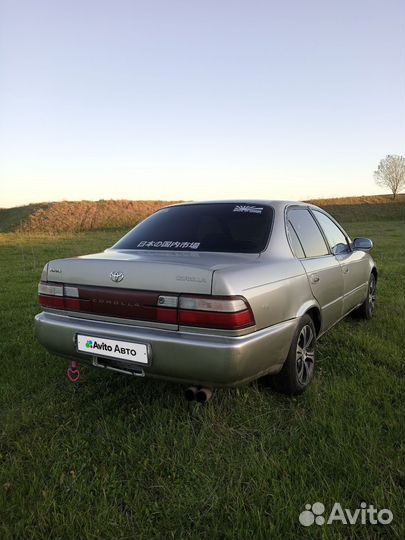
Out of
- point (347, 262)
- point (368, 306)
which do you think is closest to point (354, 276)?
point (347, 262)

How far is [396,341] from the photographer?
3990 millimetres

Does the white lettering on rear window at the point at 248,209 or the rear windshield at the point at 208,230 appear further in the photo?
the white lettering on rear window at the point at 248,209

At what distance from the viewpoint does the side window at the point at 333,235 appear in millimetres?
3963

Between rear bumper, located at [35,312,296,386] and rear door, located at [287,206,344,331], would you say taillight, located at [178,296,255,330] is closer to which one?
rear bumper, located at [35,312,296,386]

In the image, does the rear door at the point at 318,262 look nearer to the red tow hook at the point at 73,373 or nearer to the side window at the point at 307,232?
the side window at the point at 307,232

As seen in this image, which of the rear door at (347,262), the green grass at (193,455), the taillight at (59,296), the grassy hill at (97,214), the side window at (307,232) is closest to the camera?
the green grass at (193,455)

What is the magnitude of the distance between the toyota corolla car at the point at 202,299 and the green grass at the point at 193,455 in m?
0.37

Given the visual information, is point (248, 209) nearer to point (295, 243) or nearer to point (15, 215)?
point (295, 243)

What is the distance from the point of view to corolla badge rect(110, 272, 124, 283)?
7.92 feet

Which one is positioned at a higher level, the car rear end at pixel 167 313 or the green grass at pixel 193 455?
the car rear end at pixel 167 313

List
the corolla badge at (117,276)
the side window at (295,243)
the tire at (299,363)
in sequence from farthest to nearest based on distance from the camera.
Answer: the side window at (295,243), the tire at (299,363), the corolla badge at (117,276)

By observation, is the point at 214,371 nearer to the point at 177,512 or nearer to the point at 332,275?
the point at 177,512

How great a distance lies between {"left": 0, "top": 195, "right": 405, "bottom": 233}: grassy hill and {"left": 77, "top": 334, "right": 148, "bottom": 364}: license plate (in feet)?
110

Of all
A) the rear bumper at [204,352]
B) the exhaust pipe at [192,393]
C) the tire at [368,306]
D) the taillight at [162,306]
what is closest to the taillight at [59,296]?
the taillight at [162,306]
